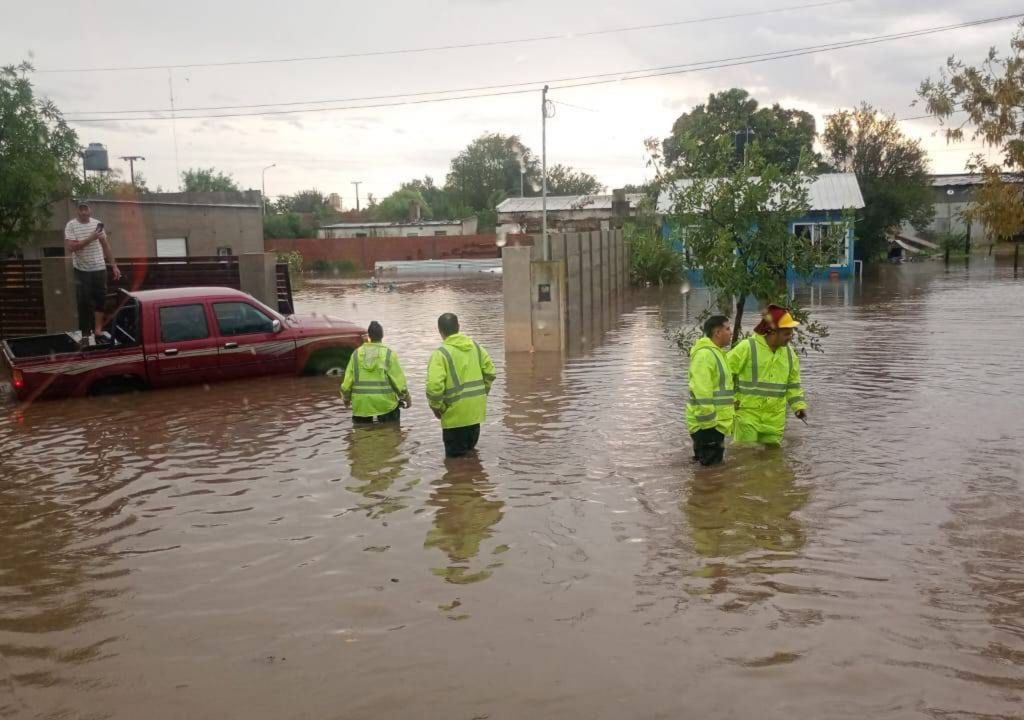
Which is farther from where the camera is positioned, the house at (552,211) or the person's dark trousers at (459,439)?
the house at (552,211)

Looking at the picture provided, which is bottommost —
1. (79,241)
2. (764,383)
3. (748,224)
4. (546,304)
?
(764,383)

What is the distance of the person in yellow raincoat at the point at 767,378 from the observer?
7.93 metres

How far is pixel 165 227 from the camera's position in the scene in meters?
29.4

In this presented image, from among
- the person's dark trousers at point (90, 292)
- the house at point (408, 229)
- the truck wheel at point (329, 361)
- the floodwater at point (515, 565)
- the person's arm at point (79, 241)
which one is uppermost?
the house at point (408, 229)

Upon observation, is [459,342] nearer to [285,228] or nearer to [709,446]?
[709,446]

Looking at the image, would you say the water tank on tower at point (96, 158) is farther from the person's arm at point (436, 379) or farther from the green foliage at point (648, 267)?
the person's arm at point (436, 379)

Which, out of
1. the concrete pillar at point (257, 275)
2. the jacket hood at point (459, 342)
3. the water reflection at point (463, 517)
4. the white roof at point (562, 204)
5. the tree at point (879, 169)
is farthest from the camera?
the white roof at point (562, 204)

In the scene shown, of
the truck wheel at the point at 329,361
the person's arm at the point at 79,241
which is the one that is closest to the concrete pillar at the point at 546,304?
the truck wheel at the point at 329,361

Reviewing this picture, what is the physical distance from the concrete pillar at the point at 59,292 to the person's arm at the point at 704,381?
12.9 meters

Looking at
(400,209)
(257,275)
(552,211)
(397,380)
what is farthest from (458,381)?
(400,209)

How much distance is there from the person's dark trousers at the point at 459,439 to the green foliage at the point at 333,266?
150 feet

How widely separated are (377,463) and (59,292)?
10.6 meters

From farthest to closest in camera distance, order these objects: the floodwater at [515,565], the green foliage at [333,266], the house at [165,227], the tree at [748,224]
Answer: the green foliage at [333,266], the house at [165,227], the tree at [748,224], the floodwater at [515,565]

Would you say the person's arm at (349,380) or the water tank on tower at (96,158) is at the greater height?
the water tank on tower at (96,158)
